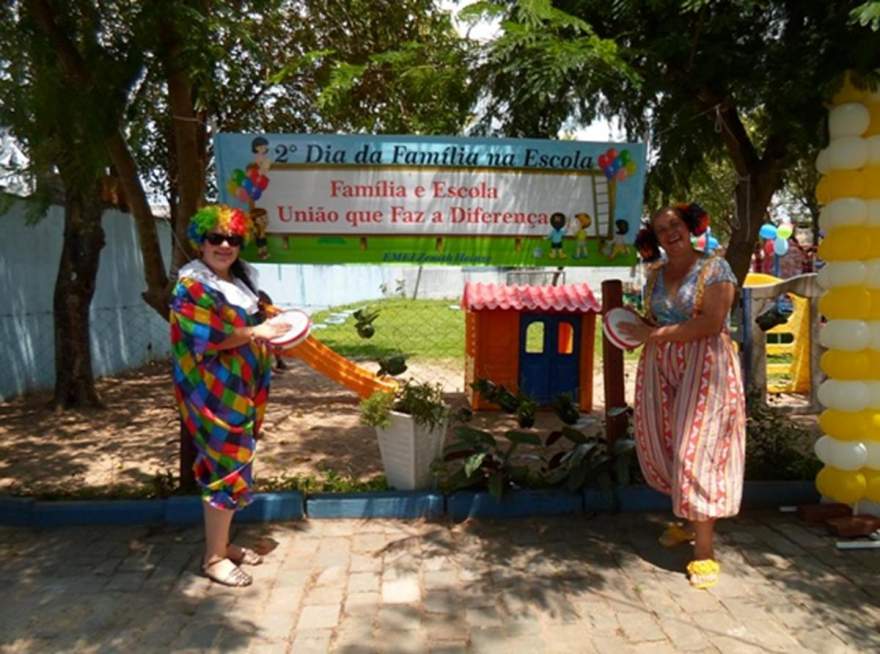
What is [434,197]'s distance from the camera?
13.6 ft

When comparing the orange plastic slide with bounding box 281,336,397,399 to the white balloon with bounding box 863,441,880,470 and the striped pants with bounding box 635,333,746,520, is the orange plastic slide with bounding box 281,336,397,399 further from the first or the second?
the white balloon with bounding box 863,441,880,470

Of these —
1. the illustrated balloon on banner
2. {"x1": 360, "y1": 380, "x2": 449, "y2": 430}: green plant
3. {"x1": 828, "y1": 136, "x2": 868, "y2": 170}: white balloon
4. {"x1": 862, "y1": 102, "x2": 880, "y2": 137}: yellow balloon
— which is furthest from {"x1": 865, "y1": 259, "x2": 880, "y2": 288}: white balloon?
{"x1": 360, "y1": 380, "x2": 449, "y2": 430}: green plant

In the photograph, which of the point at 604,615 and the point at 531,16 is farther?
the point at 531,16

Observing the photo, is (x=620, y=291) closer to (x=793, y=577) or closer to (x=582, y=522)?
(x=582, y=522)

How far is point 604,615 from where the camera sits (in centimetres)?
307

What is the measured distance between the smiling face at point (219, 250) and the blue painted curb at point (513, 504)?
1869 mm

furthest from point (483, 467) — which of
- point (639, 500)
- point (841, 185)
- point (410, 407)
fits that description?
point (841, 185)

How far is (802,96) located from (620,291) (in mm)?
1340

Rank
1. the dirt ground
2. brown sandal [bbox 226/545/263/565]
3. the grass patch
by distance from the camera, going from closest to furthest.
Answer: brown sandal [bbox 226/545/263/565], the dirt ground, the grass patch

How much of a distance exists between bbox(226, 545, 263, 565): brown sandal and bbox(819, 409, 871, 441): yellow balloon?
307 centimetres

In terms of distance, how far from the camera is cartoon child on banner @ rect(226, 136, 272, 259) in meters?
4.05

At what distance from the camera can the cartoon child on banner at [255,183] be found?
13.3 ft

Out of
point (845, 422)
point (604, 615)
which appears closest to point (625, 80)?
point (845, 422)

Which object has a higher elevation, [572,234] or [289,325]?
[572,234]
